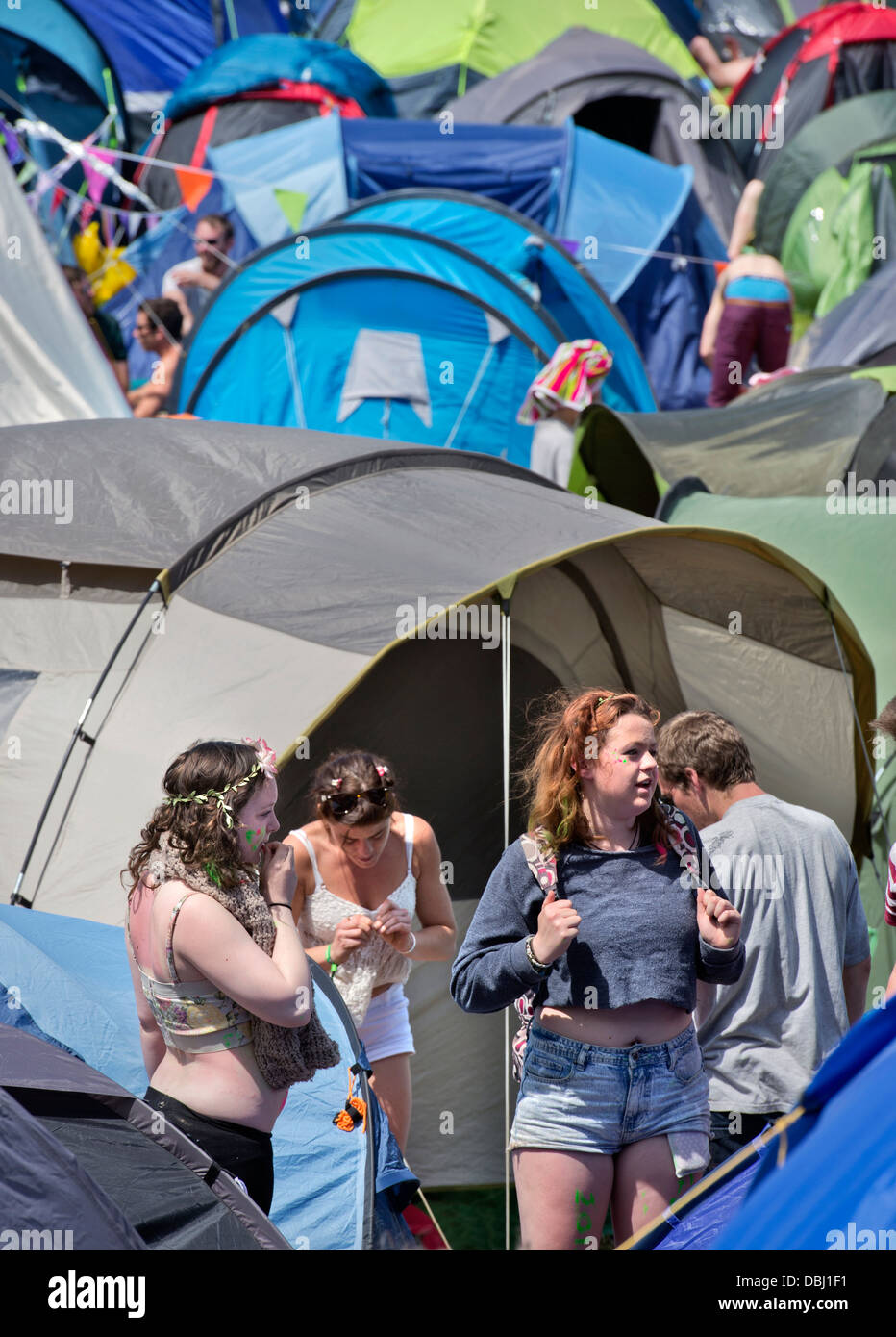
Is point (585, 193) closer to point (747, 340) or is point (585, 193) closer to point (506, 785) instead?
point (747, 340)

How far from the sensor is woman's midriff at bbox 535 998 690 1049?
2729 mm

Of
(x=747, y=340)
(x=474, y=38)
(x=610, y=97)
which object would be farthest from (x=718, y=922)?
(x=474, y=38)

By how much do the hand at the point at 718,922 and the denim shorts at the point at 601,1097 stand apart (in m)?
0.21

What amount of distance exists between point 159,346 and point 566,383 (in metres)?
2.92

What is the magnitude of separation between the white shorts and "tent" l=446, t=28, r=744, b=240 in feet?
32.3

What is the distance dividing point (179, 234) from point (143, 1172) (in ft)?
34.3

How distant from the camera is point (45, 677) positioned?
178 inches

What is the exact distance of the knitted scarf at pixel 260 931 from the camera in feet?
8.51

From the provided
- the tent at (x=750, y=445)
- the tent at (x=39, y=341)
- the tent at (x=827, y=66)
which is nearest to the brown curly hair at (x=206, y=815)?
the tent at (x=750, y=445)

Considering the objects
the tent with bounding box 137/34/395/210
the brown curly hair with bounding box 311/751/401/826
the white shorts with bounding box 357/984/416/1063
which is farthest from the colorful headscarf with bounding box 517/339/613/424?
the tent with bounding box 137/34/395/210

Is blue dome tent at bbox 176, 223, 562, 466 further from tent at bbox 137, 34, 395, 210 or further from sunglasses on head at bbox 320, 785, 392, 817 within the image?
sunglasses on head at bbox 320, 785, 392, 817

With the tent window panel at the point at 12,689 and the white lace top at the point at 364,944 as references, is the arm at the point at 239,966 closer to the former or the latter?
the white lace top at the point at 364,944
